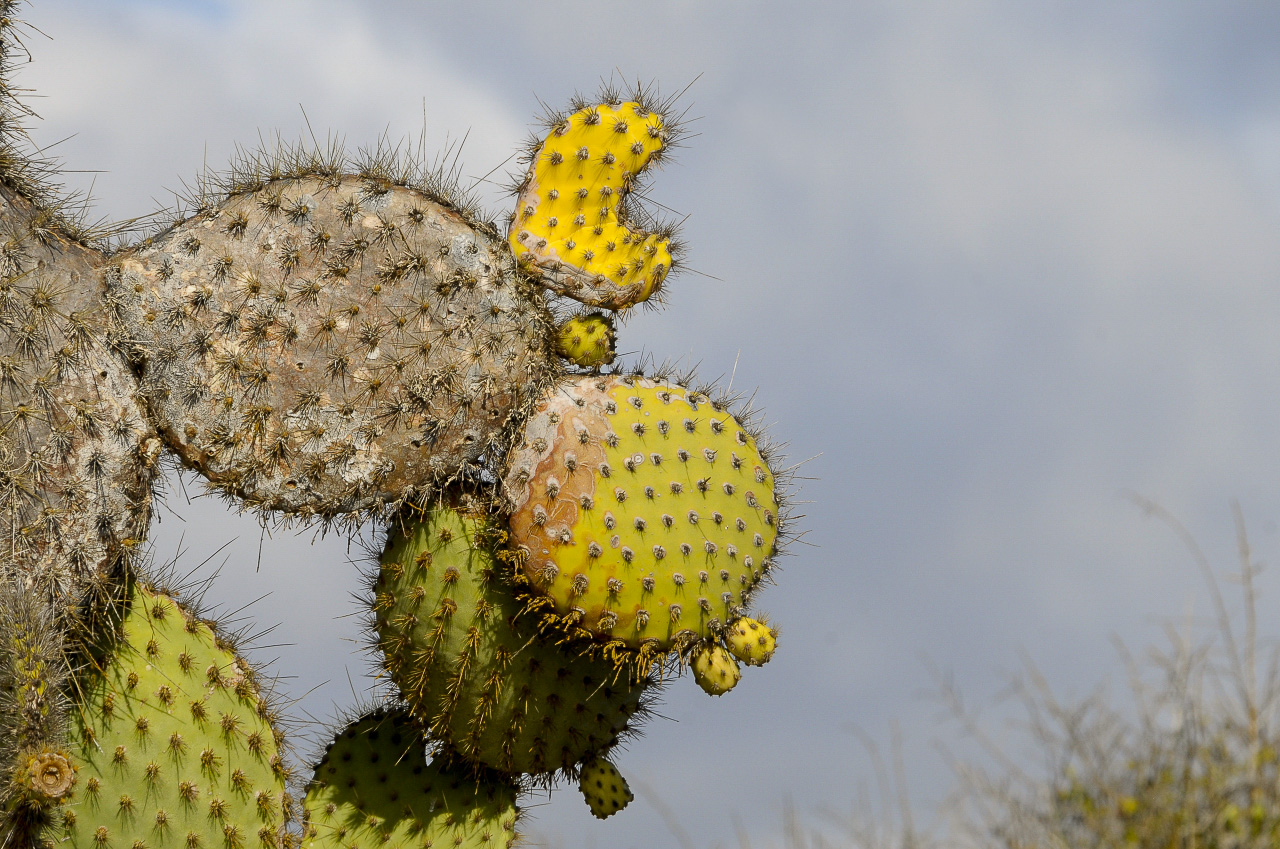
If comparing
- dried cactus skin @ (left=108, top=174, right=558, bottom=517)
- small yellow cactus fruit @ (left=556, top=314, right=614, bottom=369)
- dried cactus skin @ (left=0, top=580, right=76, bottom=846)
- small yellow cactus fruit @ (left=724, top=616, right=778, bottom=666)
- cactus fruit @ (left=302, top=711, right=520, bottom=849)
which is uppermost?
small yellow cactus fruit @ (left=556, top=314, right=614, bottom=369)

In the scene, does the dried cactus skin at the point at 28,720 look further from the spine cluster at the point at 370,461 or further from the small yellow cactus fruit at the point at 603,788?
the small yellow cactus fruit at the point at 603,788

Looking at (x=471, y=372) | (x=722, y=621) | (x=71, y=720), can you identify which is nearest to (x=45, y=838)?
(x=71, y=720)

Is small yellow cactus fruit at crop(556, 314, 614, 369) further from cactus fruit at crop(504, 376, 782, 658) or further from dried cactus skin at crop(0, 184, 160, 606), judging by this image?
dried cactus skin at crop(0, 184, 160, 606)

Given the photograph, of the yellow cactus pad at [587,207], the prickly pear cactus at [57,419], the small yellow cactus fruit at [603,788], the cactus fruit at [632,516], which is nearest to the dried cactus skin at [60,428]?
the prickly pear cactus at [57,419]

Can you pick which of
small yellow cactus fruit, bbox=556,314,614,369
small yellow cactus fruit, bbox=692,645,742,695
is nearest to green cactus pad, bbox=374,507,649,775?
small yellow cactus fruit, bbox=692,645,742,695

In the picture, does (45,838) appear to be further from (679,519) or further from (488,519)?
(679,519)

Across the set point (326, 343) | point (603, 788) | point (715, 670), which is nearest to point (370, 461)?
point (326, 343)
